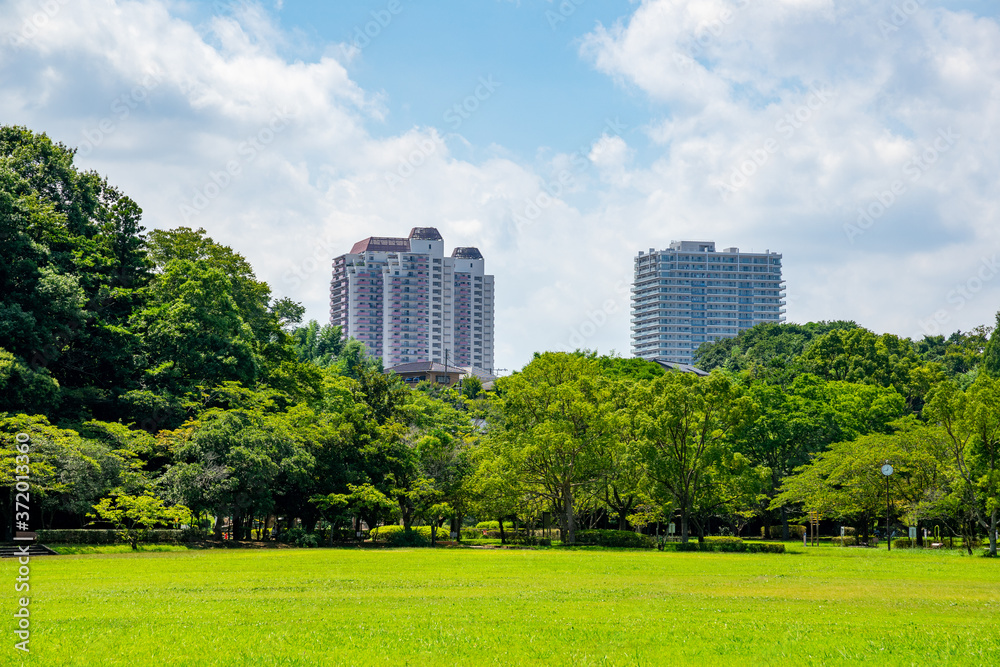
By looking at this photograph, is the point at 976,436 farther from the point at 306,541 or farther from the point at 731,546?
the point at 306,541

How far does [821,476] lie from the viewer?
173ft

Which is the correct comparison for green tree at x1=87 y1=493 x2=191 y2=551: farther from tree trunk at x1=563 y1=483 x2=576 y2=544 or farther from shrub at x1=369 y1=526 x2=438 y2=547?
tree trunk at x1=563 y1=483 x2=576 y2=544

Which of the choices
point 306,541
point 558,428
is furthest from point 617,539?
point 306,541

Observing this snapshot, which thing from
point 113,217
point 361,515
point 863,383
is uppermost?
point 113,217

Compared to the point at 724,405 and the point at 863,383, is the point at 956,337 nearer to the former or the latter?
the point at 863,383

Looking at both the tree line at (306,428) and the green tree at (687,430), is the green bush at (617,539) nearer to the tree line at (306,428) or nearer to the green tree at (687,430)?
the tree line at (306,428)

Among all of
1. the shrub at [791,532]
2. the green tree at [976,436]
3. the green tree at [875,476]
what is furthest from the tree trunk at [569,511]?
the shrub at [791,532]

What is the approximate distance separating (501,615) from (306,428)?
3485 cm

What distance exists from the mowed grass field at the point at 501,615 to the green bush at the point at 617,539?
61.7 feet

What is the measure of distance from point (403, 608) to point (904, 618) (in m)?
9.96

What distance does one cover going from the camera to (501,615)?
16.8m

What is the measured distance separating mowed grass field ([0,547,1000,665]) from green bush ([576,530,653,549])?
18803 mm

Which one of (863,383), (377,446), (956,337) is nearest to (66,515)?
(377,446)

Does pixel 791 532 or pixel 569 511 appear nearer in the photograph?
Result: pixel 569 511
